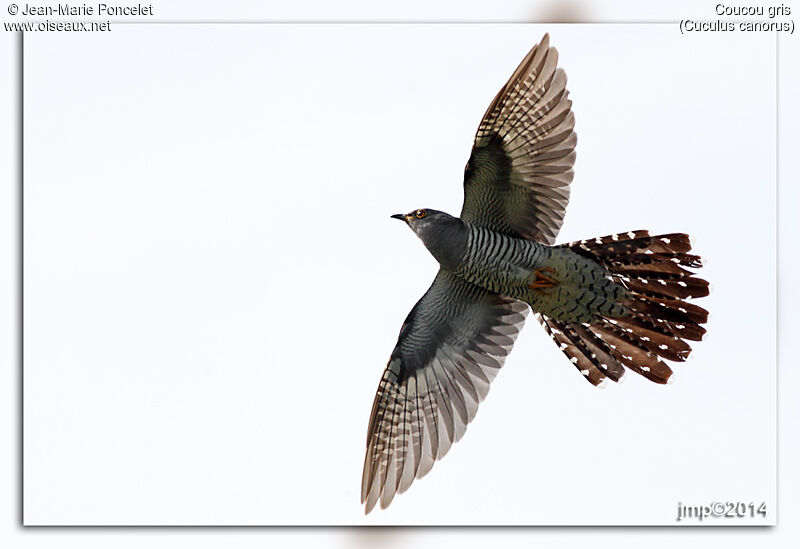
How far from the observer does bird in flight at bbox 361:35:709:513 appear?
5.03 meters

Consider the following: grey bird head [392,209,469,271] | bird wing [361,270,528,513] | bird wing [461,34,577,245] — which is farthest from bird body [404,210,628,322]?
bird wing [361,270,528,513]

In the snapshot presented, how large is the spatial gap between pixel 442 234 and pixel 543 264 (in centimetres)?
57

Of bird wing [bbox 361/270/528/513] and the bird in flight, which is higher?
the bird in flight

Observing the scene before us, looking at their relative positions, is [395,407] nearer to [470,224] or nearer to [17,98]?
[470,224]

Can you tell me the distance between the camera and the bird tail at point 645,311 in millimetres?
5043

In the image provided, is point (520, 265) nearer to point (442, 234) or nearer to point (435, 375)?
point (442, 234)

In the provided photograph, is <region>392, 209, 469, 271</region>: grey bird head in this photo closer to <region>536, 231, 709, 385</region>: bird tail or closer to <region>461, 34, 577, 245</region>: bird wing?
<region>461, 34, 577, 245</region>: bird wing

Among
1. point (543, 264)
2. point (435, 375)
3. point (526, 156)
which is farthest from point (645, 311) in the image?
point (435, 375)

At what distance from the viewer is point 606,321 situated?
5266 mm

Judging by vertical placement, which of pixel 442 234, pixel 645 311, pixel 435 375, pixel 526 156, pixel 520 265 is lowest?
pixel 435 375

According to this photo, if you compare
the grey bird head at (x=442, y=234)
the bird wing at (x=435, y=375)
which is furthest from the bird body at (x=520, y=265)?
the bird wing at (x=435, y=375)

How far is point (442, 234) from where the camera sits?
5.11m

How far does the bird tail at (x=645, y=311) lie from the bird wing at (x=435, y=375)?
51 centimetres

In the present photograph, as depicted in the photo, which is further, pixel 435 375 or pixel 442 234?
pixel 435 375
